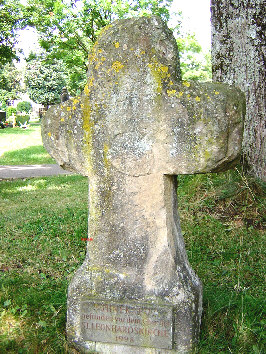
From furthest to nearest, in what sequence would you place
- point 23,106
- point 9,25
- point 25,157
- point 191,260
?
1. point 23,106
2. point 25,157
3. point 9,25
4. point 191,260

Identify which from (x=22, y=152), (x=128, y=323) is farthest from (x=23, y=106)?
(x=128, y=323)

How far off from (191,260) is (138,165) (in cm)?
228

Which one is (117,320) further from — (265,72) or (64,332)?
(265,72)

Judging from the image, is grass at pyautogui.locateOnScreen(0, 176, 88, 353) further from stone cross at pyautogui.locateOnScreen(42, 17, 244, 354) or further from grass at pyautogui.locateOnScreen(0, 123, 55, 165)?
grass at pyautogui.locateOnScreen(0, 123, 55, 165)

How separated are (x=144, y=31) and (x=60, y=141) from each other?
3.35ft

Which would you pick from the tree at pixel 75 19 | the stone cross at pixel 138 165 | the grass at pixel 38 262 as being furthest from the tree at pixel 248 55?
the tree at pixel 75 19

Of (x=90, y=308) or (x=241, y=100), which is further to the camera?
(x=90, y=308)

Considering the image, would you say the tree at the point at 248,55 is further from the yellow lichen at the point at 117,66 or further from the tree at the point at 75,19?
the tree at the point at 75,19

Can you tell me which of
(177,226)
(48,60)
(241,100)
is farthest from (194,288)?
(48,60)

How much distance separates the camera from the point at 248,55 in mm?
6141

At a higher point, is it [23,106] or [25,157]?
[23,106]

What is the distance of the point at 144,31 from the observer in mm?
2887

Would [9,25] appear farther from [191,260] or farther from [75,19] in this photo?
[191,260]

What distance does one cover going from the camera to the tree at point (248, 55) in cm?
602
